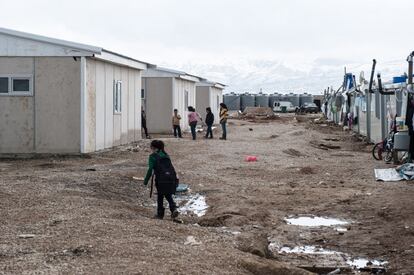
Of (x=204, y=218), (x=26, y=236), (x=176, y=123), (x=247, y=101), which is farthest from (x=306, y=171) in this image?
(x=247, y=101)

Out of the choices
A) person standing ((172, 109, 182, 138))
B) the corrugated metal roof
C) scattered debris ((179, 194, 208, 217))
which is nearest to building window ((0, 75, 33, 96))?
the corrugated metal roof

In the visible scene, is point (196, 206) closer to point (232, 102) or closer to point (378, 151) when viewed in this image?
point (378, 151)

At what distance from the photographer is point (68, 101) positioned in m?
20.6

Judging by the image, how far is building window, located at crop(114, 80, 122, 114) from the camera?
948 inches

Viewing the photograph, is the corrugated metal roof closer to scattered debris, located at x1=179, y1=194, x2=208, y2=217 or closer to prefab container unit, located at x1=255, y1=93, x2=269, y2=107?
scattered debris, located at x1=179, y1=194, x2=208, y2=217

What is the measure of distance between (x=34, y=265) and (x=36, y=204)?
440 centimetres

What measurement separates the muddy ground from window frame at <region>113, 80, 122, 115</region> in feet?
11.7

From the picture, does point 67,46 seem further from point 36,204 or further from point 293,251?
point 293,251

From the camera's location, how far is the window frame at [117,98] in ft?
78.9

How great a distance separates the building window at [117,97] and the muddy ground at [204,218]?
3636 mm

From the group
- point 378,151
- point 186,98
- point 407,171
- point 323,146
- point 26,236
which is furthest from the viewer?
point 186,98

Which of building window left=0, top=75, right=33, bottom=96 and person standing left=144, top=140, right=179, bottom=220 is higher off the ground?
building window left=0, top=75, right=33, bottom=96

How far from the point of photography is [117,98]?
24.4 metres

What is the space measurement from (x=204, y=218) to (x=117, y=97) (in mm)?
13341
